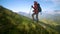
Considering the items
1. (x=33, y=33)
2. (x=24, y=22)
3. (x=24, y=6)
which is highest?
(x=24, y=6)

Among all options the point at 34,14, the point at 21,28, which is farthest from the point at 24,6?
the point at 21,28

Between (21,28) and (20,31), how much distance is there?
0.30 ft

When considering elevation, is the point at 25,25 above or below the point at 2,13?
below

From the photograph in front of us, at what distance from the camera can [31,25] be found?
4.85 meters

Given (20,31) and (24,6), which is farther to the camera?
(24,6)

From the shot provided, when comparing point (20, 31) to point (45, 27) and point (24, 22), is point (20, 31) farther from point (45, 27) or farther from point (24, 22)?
point (45, 27)

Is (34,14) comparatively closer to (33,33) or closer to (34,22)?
(34,22)

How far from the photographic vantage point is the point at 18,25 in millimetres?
4750

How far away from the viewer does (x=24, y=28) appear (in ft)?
15.6

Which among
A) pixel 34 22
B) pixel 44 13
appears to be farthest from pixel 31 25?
pixel 44 13

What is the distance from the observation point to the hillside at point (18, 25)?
4.66m

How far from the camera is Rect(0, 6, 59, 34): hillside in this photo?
466 cm

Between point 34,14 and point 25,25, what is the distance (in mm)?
418

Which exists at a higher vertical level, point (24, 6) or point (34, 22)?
point (24, 6)
